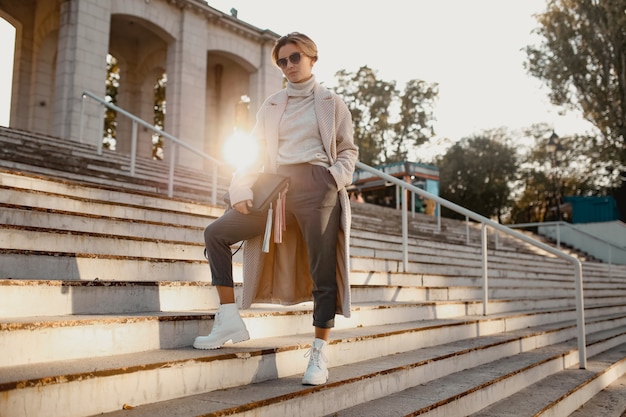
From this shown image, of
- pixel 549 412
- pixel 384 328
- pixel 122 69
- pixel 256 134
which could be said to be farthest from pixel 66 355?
pixel 122 69

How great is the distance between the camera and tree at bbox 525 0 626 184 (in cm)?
2344

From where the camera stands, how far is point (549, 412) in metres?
3.60

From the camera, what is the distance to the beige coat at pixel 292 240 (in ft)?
9.78

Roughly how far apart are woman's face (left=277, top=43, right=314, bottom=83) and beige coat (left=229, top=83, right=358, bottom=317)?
0.12 meters

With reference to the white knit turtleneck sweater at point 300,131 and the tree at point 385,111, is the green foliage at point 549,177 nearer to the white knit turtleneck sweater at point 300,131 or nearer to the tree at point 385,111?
the tree at point 385,111

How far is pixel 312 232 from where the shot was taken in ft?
9.35

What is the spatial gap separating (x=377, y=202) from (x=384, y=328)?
1816 cm

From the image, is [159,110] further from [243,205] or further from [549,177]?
[243,205]

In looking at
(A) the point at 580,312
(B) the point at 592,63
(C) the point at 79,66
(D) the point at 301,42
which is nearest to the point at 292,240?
(D) the point at 301,42

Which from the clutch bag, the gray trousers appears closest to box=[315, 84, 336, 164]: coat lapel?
the gray trousers

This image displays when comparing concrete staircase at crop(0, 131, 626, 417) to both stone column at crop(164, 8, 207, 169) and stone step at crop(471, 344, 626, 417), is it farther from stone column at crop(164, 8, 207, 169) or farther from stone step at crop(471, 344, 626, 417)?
stone column at crop(164, 8, 207, 169)

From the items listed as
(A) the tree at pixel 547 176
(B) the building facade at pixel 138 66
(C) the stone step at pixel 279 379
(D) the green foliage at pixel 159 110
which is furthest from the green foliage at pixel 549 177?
(C) the stone step at pixel 279 379

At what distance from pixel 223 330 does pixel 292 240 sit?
0.62m

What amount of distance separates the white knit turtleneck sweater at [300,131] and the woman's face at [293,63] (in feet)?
0.15
